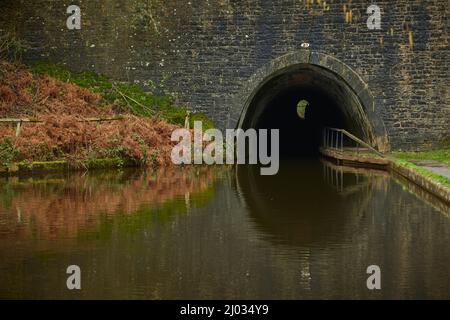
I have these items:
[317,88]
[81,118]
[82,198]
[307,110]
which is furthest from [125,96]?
[307,110]

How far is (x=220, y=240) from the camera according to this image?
10836 mm

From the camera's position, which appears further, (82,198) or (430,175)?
(430,175)

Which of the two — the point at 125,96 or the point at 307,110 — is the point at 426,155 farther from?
the point at 307,110

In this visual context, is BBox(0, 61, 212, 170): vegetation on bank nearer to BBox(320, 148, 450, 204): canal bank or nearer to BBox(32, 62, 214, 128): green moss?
BBox(32, 62, 214, 128): green moss

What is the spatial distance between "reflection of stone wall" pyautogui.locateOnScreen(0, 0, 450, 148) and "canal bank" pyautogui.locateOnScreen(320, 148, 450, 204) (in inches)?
61.2

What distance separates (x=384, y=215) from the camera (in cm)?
1332

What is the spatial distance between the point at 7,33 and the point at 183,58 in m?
5.56

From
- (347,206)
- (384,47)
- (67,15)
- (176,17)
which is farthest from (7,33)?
(347,206)

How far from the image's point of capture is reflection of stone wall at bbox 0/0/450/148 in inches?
992

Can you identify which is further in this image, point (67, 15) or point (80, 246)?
point (67, 15)

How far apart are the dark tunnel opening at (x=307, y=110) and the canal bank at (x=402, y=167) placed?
47.9 inches

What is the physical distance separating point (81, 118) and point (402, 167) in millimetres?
8737

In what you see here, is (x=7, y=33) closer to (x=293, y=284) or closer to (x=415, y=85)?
(x=415, y=85)

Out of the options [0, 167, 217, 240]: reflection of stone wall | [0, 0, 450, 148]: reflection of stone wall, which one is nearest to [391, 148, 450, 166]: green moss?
[0, 0, 450, 148]: reflection of stone wall
